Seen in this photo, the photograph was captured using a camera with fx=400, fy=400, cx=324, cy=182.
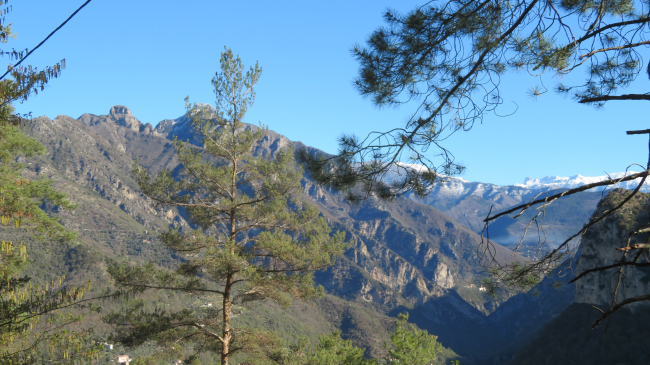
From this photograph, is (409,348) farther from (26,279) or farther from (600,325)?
(600,325)

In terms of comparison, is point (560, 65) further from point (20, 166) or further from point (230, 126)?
point (20, 166)

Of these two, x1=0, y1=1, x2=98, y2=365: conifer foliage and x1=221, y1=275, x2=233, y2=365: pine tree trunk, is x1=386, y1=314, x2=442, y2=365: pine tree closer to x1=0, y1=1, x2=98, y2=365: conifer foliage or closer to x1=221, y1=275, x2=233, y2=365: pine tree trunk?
x1=221, y1=275, x2=233, y2=365: pine tree trunk

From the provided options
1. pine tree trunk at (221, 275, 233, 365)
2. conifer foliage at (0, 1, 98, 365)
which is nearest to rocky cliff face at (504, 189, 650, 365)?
pine tree trunk at (221, 275, 233, 365)

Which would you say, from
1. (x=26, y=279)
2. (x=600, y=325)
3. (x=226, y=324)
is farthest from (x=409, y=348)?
(x=600, y=325)

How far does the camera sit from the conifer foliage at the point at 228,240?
10.3 metres

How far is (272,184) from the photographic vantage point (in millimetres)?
11242

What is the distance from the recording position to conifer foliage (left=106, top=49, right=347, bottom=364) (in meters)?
10.3

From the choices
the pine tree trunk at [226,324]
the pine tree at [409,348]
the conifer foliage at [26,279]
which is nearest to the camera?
the conifer foliage at [26,279]

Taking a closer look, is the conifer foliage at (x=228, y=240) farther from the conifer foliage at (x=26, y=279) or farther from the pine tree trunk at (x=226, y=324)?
the conifer foliage at (x=26, y=279)

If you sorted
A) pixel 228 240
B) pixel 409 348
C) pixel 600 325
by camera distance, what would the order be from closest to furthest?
pixel 228 240 → pixel 409 348 → pixel 600 325

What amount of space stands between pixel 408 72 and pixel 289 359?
340 inches

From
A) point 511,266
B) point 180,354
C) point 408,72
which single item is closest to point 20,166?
point 180,354

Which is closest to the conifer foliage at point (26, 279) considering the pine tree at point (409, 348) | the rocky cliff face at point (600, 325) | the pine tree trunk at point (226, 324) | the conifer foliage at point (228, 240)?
the conifer foliage at point (228, 240)

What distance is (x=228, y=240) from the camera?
9.99 meters
